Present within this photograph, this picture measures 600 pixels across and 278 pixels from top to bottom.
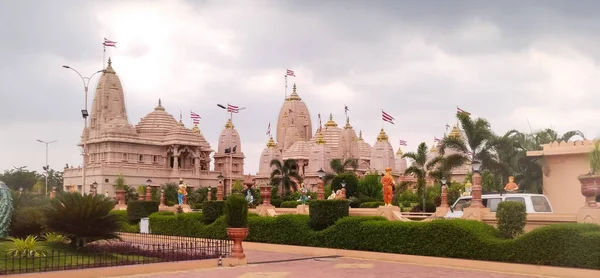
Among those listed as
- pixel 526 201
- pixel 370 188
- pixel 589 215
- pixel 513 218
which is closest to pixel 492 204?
pixel 526 201

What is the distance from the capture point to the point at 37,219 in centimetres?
2106

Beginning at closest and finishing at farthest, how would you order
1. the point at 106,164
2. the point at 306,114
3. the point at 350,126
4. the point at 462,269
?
1. the point at 462,269
2. the point at 106,164
3. the point at 350,126
4. the point at 306,114

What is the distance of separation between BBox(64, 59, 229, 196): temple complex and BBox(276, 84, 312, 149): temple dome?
12.3m

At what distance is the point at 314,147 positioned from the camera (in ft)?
270

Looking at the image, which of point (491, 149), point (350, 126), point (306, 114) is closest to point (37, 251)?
point (491, 149)

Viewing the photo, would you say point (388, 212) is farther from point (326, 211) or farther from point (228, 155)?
point (228, 155)

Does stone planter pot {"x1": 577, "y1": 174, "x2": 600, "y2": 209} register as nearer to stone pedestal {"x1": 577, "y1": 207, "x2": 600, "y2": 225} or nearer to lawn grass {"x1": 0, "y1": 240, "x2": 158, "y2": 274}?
stone pedestal {"x1": 577, "y1": 207, "x2": 600, "y2": 225}

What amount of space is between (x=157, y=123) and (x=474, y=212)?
229 feet

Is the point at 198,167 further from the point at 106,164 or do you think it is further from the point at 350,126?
the point at 350,126

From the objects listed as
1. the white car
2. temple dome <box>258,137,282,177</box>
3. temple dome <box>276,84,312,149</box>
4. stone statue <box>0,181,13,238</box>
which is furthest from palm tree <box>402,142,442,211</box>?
temple dome <box>276,84,312,149</box>

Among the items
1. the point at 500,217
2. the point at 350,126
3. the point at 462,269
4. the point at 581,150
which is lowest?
the point at 462,269

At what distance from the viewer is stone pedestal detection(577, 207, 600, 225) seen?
1732 cm

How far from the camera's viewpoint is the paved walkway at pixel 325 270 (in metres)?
16.6

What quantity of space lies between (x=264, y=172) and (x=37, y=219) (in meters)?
67.8
